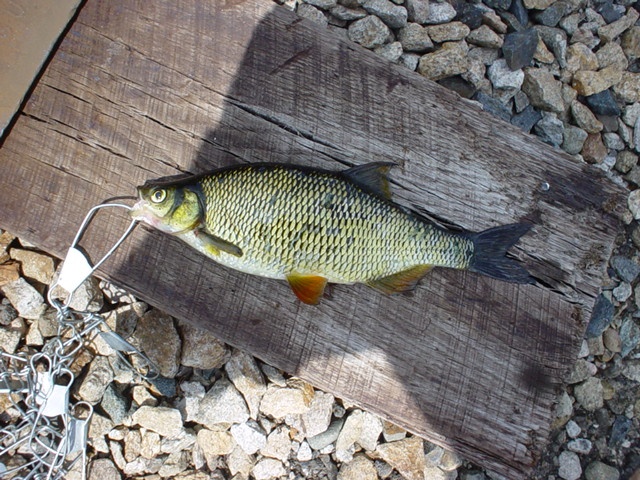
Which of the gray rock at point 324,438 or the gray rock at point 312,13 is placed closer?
the gray rock at point 324,438

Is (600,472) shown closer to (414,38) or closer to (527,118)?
(527,118)

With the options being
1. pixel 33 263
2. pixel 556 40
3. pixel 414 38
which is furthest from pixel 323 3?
pixel 33 263

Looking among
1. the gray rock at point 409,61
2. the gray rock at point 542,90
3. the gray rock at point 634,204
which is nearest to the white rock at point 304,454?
the gray rock at point 409,61

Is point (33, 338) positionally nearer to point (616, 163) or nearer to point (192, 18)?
point (192, 18)

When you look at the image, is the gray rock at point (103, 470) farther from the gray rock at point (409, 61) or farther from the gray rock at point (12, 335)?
the gray rock at point (409, 61)

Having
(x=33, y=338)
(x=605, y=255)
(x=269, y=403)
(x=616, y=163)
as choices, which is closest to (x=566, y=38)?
(x=616, y=163)

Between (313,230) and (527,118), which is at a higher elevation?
(527,118)
